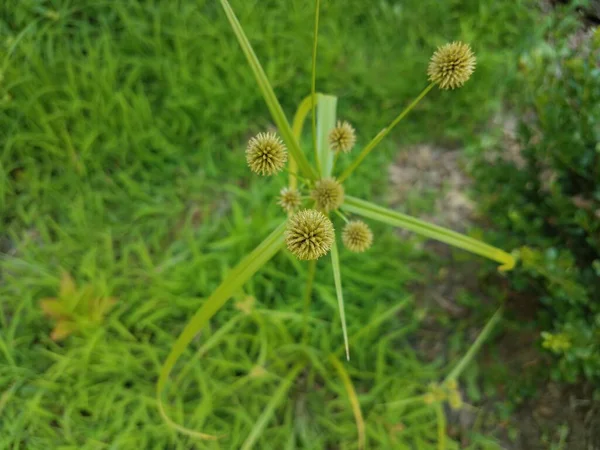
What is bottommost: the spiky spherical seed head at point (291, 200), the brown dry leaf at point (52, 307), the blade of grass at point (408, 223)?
the brown dry leaf at point (52, 307)

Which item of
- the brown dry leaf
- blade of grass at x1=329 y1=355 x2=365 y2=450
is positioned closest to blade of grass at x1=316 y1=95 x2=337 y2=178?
blade of grass at x1=329 y1=355 x2=365 y2=450

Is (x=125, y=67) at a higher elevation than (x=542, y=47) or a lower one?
lower

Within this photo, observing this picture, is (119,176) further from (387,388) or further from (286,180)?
(387,388)

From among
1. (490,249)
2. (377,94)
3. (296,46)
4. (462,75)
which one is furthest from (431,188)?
(462,75)

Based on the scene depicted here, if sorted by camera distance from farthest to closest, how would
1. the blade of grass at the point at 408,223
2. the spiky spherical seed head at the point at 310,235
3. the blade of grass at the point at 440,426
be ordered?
the blade of grass at the point at 440,426 < the blade of grass at the point at 408,223 < the spiky spherical seed head at the point at 310,235

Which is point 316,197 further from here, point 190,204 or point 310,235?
point 190,204

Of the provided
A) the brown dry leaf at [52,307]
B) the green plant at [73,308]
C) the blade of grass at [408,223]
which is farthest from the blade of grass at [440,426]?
the brown dry leaf at [52,307]

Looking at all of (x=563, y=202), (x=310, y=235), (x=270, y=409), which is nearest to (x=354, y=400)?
(x=270, y=409)

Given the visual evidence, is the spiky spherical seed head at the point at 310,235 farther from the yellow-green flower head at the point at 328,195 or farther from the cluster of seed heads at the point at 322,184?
the yellow-green flower head at the point at 328,195

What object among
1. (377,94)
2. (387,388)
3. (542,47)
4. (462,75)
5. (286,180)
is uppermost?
(542,47)
